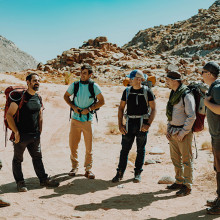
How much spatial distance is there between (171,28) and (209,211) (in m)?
63.0

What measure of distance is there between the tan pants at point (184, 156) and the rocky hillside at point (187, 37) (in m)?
36.3

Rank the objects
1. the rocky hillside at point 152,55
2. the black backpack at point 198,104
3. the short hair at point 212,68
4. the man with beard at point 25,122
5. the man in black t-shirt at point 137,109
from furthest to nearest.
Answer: the rocky hillside at point 152,55, the man in black t-shirt at point 137,109, the man with beard at point 25,122, the black backpack at point 198,104, the short hair at point 212,68

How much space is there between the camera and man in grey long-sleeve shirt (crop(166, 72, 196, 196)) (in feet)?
13.3

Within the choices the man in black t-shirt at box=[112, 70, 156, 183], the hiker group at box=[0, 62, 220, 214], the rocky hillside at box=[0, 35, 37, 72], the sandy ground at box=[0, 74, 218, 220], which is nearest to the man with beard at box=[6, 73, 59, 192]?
the hiker group at box=[0, 62, 220, 214]

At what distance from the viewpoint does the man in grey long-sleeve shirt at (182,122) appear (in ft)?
13.3

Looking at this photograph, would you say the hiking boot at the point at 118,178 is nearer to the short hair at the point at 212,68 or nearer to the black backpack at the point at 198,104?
the black backpack at the point at 198,104

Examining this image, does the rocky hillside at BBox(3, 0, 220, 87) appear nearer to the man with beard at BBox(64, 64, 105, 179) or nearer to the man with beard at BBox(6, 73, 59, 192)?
the man with beard at BBox(64, 64, 105, 179)

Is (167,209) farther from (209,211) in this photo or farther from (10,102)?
(10,102)

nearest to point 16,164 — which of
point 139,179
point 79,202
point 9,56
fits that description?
point 79,202

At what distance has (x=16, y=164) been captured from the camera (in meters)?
4.57

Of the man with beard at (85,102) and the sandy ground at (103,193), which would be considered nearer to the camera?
the sandy ground at (103,193)

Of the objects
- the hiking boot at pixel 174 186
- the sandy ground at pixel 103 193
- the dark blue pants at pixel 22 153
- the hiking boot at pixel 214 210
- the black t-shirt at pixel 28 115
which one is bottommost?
the sandy ground at pixel 103 193

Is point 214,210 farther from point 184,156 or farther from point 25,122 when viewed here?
point 25,122

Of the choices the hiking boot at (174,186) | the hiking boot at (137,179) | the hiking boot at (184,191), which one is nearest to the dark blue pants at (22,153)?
the hiking boot at (137,179)
